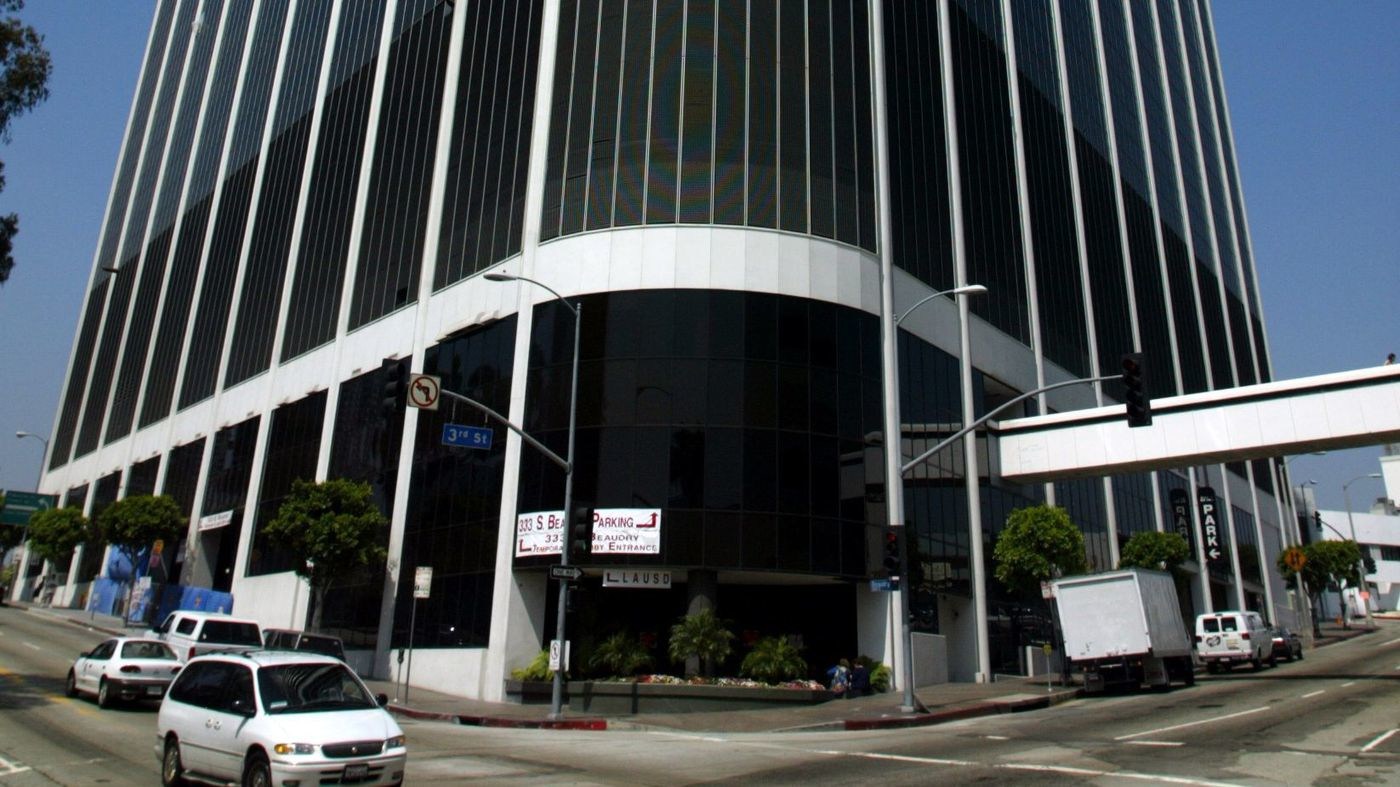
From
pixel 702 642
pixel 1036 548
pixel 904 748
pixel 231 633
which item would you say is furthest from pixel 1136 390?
pixel 231 633

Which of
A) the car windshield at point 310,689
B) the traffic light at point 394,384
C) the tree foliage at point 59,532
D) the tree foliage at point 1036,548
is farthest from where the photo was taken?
the tree foliage at point 59,532

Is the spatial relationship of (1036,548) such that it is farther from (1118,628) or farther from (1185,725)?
(1185,725)

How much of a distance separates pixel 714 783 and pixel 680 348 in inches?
742

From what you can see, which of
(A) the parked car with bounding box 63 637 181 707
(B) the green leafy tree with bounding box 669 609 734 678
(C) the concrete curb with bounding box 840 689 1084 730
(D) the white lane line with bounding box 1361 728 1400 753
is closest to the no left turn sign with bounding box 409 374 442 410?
(A) the parked car with bounding box 63 637 181 707

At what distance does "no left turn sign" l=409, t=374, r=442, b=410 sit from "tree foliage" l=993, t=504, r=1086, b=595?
23507 millimetres

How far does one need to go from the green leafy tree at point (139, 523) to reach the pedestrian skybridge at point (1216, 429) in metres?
43.0

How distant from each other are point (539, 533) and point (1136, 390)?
17.2 metres

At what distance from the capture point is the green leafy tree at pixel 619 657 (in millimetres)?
28203

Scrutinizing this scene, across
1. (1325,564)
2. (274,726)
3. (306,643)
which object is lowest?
(274,726)

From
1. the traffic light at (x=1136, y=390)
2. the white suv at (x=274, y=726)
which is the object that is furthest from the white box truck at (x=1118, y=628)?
the white suv at (x=274, y=726)

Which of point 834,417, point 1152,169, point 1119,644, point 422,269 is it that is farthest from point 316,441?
point 1152,169

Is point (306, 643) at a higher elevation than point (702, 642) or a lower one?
lower

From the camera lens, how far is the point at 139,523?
172ft

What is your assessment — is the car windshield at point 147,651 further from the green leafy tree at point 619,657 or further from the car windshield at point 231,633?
the green leafy tree at point 619,657
